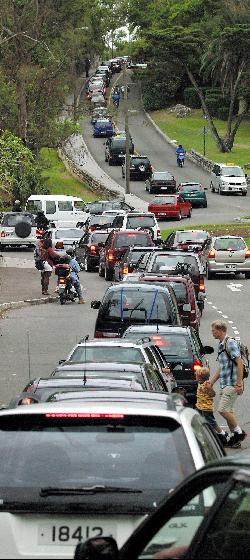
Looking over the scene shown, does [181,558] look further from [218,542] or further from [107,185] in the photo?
[107,185]

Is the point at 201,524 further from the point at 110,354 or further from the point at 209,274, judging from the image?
the point at 209,274

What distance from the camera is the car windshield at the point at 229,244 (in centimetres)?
4531

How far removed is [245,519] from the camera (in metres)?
5.59

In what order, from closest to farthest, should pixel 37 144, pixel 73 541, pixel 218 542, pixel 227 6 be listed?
pixel 218 542 → pixel 73 541 → pixel 37 144 → pixel 227 6

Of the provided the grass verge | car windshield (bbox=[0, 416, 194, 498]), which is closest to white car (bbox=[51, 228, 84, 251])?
the grass verge

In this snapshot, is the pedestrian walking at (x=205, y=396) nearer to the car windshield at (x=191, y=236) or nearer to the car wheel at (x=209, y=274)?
the car wheel at (x=209, y=274)

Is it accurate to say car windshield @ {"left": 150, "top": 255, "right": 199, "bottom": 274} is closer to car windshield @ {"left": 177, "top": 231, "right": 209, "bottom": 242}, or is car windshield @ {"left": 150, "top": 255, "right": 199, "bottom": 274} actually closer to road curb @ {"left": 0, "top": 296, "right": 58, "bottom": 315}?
road curb @ {"left": 0, "top": 296, "right": 58, "bottom": 315}

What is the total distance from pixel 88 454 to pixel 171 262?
92.3 feet

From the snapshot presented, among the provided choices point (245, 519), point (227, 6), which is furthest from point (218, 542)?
point (227, 6)

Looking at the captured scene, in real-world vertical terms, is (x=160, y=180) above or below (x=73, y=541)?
below

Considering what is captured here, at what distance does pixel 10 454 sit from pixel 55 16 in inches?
2863

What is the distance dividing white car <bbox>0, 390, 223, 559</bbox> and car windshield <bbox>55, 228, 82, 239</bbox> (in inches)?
1685

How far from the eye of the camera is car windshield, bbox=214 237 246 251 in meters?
45.3

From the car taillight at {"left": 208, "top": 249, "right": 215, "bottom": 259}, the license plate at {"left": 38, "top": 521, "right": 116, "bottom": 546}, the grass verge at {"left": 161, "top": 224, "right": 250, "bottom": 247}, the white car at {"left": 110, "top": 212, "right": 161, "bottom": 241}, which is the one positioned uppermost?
the license plate at {"left": 38, "top": 521, "right": 116, "bottom": 546}
